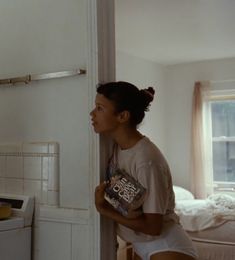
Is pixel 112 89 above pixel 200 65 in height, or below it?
below

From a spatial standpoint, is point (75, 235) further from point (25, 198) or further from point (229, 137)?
point (229, 137)

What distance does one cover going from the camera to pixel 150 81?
5.84 meters

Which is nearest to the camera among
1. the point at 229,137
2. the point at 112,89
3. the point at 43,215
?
the point at 112,89

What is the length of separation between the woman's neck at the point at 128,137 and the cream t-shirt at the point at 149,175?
0.07 ft

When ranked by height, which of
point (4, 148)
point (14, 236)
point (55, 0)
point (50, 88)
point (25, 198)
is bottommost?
point (14, 236)

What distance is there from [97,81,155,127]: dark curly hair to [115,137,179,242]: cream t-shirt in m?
0.15

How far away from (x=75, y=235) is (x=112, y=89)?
691 mm

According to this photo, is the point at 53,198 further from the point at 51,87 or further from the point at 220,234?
the point at 220,234

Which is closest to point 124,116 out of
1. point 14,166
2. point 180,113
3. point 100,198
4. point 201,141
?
point 100,198

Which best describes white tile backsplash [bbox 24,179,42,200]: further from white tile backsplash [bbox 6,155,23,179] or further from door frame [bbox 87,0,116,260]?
door frame [bbox 87,0,116,260]

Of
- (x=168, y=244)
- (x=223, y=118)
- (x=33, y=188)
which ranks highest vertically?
(x=223, y=118)

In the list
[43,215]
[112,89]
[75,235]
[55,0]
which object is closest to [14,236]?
[43,215]

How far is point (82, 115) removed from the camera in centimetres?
182

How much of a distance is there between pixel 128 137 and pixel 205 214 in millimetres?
2574
